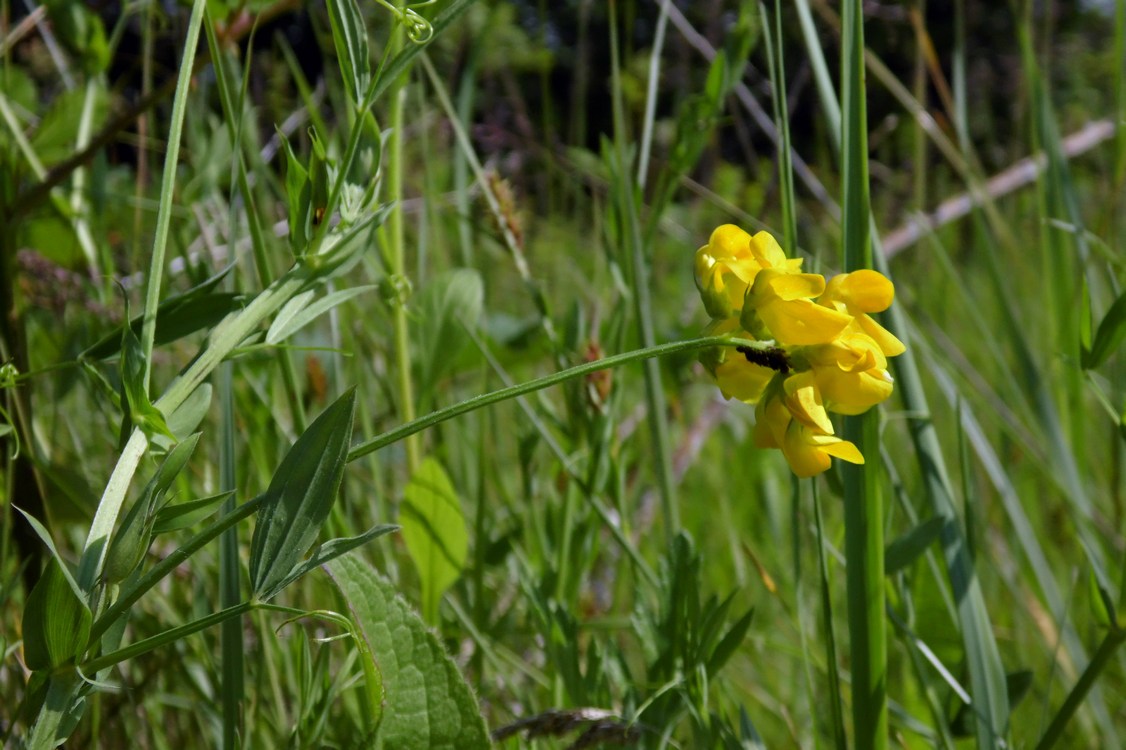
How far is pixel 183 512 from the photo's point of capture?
443 mm

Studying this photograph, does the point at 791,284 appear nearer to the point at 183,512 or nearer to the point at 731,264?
the point at 731,264

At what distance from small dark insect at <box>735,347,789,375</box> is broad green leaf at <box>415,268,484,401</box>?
359 millimetres

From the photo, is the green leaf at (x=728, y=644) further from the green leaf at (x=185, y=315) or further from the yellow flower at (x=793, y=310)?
the green leaf at (x=185, y=315)

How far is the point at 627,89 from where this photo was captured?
5.79 ft

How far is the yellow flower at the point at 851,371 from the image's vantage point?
443 millimetres

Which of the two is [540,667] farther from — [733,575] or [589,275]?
[589,275]

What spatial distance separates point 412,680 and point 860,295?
284 mm

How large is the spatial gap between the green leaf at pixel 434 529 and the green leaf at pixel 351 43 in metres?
0.32

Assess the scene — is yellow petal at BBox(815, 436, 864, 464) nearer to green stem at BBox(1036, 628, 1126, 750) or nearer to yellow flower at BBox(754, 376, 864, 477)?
yellow flower at BBox(754, 376, 864, 477)

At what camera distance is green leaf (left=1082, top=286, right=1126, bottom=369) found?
54cm

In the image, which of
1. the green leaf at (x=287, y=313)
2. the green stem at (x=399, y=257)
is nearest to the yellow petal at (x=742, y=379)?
the green leaf at (x=287, y=313)

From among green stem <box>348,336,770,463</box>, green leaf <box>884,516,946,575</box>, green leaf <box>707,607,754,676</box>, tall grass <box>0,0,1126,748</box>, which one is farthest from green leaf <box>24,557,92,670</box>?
green leaf <box>884,516,946,575</box>

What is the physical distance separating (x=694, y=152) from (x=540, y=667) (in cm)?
48

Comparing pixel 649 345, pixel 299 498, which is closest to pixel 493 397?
pixel 299 498
